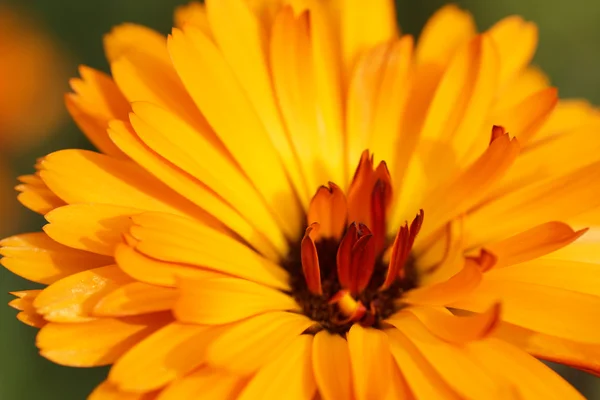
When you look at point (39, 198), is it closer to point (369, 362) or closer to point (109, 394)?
point (109, 394)

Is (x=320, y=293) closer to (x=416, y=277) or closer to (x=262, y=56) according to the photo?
(x=416, y=277)

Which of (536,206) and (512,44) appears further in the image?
(512,44)

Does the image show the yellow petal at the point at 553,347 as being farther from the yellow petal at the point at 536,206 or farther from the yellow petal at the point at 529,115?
the yellow petal at the point at 529,115

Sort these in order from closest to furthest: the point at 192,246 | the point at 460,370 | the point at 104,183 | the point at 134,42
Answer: the point at 460,370 < the point at 192,246 < the point at 104,183 < the point at 134,42

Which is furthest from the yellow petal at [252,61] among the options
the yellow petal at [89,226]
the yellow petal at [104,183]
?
the yellow petal at [89,226]

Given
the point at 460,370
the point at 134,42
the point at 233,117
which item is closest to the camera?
the point at 460,370

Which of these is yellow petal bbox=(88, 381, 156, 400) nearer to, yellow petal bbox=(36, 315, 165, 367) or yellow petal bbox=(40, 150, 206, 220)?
yellow petal bbox=(36, 315, 165, 367)

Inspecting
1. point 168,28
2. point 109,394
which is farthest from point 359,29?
point 168,28
